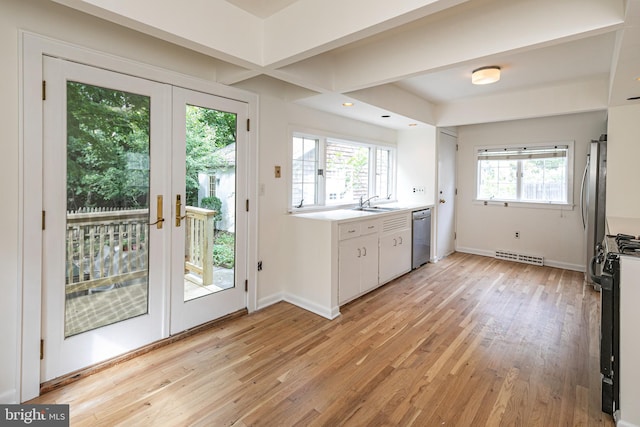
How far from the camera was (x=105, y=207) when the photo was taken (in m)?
2.22

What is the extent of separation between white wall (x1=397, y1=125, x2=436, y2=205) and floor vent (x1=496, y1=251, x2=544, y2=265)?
155 centimetres

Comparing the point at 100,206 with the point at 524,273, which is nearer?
the point at 100,206

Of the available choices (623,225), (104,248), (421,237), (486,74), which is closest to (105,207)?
(104,248)

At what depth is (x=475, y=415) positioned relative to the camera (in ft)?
5.97

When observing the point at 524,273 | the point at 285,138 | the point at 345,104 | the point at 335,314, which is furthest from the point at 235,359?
the point at 524,273

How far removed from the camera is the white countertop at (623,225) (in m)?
2.53

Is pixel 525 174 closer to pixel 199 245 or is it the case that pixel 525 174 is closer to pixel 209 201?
pixel 209 201

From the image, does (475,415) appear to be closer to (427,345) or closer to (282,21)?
(427,345)

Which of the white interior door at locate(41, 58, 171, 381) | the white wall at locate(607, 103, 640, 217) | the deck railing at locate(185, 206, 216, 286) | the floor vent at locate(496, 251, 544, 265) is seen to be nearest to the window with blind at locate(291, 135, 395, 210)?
the deck railing at locate(185, 206, 216, 286)

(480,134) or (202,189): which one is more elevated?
(480,134)

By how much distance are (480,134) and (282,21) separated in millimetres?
4294

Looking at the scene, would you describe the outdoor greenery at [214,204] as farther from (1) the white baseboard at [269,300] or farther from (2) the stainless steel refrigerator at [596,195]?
(2) the stainless steel refrigerator at [596,195]

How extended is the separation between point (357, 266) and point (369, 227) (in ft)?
1.50

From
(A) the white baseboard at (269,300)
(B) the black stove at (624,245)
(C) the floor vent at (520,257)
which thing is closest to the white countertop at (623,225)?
(B) the black stove at (624,245)
